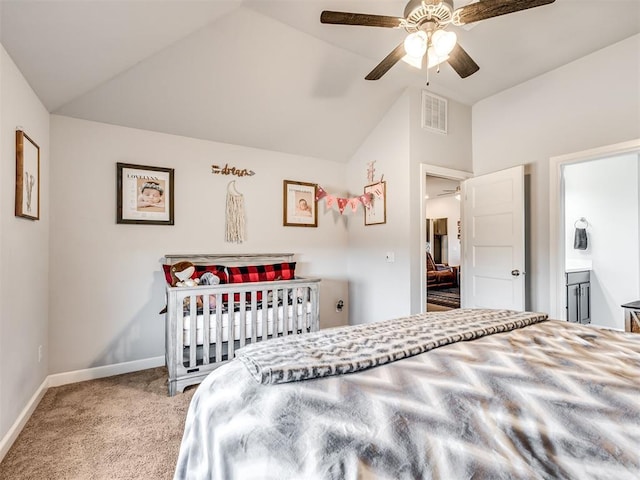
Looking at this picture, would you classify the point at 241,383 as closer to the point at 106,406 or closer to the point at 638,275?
the point at 106,406

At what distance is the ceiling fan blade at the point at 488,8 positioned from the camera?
4.89 ft

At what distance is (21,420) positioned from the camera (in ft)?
6.04

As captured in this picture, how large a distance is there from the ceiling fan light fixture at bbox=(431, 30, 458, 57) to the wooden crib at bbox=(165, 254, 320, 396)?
2001mm

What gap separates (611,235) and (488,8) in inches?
144

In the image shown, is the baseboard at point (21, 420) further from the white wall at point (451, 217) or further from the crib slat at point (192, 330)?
the white wall at point (451, 217)

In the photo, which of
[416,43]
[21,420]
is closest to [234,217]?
[21,420]

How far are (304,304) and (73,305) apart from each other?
1.93m

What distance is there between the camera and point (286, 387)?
2.61 ft

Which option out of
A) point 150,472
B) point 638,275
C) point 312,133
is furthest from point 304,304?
point 638,275

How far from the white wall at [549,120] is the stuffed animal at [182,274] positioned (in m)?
3.33

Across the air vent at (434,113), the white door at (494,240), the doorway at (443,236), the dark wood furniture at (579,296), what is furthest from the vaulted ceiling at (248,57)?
the doorway at (443,236)

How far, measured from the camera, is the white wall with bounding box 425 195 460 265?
7.81 m

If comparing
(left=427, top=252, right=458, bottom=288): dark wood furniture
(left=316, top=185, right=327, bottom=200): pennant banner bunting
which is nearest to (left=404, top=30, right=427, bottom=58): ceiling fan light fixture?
(left=316, top=185, right=327, bottom=200): pennant banner bunting

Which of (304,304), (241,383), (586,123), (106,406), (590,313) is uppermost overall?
(586,123)
